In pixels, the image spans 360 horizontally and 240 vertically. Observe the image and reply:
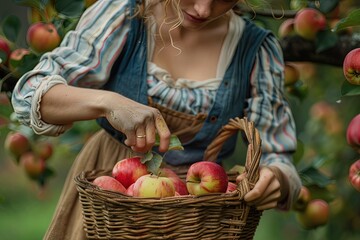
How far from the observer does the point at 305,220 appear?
9.21 ft

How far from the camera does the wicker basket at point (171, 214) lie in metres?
1.86

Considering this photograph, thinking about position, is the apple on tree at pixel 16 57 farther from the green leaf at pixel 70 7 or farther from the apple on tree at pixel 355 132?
the apple on tree at pixel 355 132

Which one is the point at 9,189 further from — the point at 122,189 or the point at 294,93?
the point at 122,189

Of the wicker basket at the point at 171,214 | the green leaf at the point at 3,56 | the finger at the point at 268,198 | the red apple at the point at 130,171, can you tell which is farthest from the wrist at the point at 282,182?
the green leaf at the point at 3,56

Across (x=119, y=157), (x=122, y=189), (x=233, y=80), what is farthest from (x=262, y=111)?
(x=122, y=189)

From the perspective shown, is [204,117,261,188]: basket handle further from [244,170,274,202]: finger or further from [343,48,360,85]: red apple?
[343,48,360,85]: red apple

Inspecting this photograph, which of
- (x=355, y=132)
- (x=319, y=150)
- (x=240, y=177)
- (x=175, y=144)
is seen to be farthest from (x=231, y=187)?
(x=319, y=150)

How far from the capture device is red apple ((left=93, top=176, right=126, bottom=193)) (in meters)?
1.97

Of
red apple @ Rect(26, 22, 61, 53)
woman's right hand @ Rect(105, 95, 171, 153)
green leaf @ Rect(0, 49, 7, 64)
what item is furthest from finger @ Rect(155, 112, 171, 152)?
green leaf @ Rect(0, 49, 7, 64)

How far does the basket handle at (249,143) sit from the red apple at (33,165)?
85cm

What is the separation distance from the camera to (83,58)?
2.30 metres

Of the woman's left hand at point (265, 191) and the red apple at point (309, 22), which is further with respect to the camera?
the red apple at point (309, 22)

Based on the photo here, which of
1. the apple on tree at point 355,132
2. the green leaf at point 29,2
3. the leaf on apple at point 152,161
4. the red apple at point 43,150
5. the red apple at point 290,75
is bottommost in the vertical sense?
the red apple at point 43,150

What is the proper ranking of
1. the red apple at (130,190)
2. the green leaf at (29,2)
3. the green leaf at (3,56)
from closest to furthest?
the red apple at (130,190) → the green leaf at (29,2) → the green leaf at (3,56)
